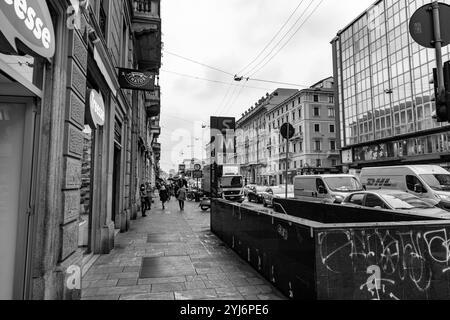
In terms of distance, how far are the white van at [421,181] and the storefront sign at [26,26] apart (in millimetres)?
14824

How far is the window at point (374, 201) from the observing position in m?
9.65

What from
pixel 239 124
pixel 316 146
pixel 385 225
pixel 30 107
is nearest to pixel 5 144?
pixel 30 107

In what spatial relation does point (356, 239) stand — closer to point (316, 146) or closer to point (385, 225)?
point (385, 225)

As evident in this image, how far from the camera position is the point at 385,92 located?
36938 mm

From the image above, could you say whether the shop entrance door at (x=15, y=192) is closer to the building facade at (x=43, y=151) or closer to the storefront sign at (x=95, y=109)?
the building facade at (x=43, y=151)

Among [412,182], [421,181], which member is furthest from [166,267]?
[412,182]

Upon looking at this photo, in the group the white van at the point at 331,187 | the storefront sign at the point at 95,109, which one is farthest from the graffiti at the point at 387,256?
the white van at the point at 331,187

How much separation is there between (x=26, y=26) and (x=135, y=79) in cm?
656

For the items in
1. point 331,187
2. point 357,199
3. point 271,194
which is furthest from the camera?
point 271,194

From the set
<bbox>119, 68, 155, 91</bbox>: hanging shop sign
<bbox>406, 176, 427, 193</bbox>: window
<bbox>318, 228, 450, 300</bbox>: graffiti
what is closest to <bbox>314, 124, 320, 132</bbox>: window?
<bbox>406, 176, 427, 193</bbox>: window

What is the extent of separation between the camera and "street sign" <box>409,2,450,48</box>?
5.23m

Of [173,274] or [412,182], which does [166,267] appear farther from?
[412,182]

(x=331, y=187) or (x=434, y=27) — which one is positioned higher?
(x=434, y=27)
